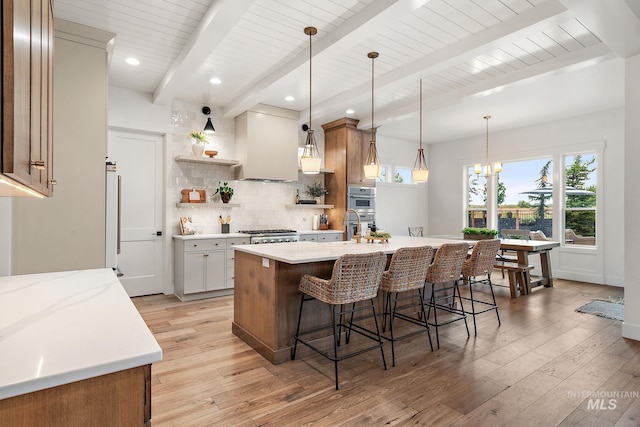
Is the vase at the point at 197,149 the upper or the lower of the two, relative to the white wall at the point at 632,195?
upper

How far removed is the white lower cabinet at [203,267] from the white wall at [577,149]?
5.24m

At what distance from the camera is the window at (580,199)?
610cm

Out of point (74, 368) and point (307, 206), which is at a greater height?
point (307, 206)

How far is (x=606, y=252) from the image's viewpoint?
585cm

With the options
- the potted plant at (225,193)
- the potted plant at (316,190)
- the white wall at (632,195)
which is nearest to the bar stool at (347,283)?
the white wall at (632,195)

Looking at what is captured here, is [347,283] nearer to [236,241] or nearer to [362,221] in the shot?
[236,241]

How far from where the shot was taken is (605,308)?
14.5 feet

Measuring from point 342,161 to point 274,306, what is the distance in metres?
3.85

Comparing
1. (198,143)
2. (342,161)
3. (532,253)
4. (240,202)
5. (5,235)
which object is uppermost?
(198,143)

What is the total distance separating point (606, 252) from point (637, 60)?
382 centimetres

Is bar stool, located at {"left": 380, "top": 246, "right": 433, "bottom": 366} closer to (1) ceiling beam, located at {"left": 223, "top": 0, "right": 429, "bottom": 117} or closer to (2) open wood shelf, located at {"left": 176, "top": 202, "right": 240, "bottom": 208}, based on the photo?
(1) ceiling beam, located at {"left": 223, "top": 0, "right": 429, "bottom": 117}

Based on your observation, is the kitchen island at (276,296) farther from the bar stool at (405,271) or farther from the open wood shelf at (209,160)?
the open wood shelf at (209,160)

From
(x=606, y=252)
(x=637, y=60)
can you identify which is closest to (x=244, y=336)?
(x=637, y=60)

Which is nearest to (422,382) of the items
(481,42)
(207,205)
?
(481,42)
